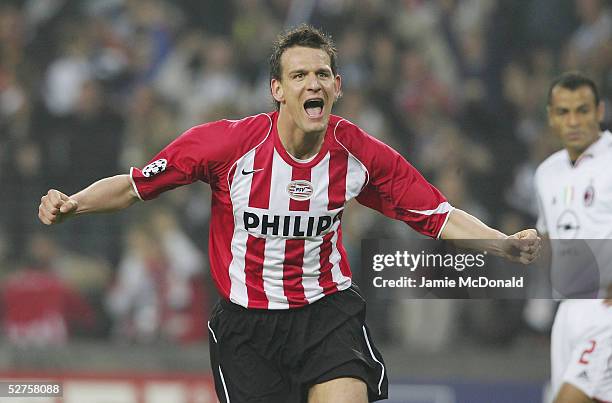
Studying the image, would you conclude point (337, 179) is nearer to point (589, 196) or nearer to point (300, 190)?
point (300, 190)

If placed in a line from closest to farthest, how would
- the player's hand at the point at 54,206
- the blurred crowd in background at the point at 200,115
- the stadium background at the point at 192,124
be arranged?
1. the player's hand at the point at 54,206
2. the stadium background at the point at 192,124
3. the blurred crowd in background at the point at 200,115

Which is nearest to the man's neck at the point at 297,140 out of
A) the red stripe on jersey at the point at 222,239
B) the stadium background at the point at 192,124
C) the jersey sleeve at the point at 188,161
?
the jersey sleeve at the point at 188,161

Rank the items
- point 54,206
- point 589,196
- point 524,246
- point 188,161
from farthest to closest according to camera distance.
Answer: point 589,196, point 188,161, point 524,246, point 54,206

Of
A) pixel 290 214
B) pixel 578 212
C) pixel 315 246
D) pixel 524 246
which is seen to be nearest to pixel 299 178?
pixel 290 214

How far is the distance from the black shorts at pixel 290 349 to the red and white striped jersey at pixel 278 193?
2.6 inches

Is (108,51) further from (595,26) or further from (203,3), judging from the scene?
(595,26)

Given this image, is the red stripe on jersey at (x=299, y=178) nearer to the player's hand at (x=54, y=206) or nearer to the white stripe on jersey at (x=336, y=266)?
the white stripe on jersey at (x=336, y=266)

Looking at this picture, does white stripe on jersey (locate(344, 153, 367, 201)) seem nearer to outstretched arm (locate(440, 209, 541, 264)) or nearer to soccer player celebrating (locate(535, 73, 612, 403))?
outstretched arm (locate(440, 209, 541, 264))

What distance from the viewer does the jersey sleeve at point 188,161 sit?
4.68m

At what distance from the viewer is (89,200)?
4.61 metres

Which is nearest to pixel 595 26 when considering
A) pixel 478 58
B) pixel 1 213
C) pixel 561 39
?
pixel 561 39

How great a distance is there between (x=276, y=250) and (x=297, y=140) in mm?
465

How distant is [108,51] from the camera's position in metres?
10.7

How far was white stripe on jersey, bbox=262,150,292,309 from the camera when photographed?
4.70 meters
